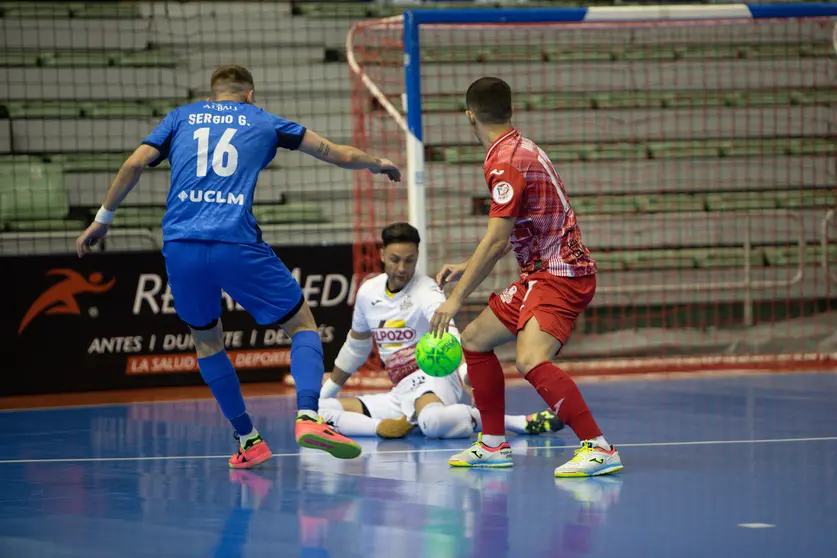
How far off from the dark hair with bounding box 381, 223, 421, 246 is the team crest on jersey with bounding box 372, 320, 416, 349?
0.51 m

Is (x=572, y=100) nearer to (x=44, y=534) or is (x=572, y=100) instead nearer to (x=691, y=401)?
(x=691, y=401)

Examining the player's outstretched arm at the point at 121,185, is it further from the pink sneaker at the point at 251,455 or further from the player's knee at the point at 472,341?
the player's knee at the point at 472,341

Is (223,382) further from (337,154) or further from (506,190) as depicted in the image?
(506,190)

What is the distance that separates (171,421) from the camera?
7582 mm

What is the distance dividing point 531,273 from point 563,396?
2.05ft

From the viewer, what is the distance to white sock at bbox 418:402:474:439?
6469mm

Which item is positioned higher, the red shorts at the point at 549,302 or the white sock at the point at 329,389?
the red shorts at the point at 549,302

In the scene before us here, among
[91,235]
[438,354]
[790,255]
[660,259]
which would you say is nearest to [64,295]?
[91,235]

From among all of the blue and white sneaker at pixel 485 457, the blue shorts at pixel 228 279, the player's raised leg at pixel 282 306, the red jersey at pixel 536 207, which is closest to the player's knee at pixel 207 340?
the blue shorts at pixel 228 279

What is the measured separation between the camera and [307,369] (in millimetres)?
5352

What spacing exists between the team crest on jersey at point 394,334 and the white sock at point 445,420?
50 centimetres

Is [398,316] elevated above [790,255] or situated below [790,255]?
below

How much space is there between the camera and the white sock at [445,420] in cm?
647

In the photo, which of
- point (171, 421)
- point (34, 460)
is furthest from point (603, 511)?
point (171, 421)
